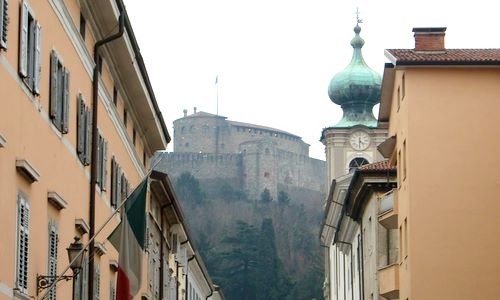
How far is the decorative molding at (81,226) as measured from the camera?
828 inches

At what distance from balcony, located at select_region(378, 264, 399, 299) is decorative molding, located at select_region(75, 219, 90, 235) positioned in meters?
15.8

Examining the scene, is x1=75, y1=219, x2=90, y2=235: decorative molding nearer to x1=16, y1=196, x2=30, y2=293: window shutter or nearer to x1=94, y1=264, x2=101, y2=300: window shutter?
x1=94, y1=264, x2=101, y2=300: window shutter

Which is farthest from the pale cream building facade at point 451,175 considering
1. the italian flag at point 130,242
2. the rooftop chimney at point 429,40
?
the italian flag at point 130,242

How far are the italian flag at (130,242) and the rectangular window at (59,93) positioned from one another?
1.43m

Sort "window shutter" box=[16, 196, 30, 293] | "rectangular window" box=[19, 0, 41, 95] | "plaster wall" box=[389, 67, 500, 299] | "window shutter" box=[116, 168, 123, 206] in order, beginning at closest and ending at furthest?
"rectangular window" box=[19, 0, 41, 95], "window shutter" box=[16, 196, 30, 293], "window shutter" box=[116, 168, 123, 206], "plaster wall" box=[389, 67, 500, 299]

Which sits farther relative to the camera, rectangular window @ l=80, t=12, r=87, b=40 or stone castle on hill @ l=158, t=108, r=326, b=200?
stone castle on hill @ l=158, t=108, r=326, b=200

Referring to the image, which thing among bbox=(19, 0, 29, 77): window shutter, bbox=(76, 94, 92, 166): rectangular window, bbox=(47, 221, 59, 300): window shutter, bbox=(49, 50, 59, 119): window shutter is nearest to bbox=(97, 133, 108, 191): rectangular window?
bbox=(76, 94, 92, 166): rectangular window

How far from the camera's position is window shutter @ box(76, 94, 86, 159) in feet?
70.0

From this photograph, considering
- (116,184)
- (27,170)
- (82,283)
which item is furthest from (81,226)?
(116,184)

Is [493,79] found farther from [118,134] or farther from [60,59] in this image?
[60,59]

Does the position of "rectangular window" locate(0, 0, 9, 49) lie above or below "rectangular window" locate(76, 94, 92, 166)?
below

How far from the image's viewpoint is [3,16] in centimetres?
1498

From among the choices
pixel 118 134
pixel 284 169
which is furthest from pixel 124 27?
pixel 284 169

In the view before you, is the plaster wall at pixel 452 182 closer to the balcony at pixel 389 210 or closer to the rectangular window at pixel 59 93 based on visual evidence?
the balcony at pixel 389 210
